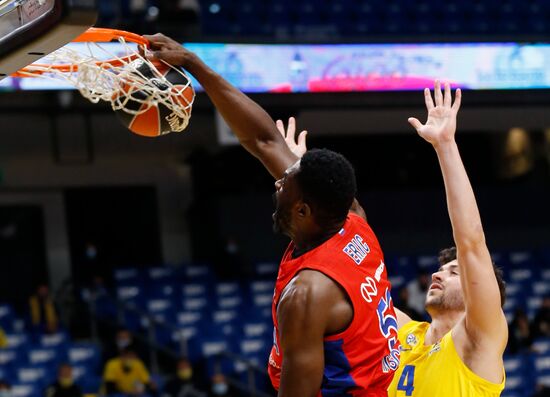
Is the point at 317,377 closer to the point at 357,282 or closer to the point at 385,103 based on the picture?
the point at 357,282

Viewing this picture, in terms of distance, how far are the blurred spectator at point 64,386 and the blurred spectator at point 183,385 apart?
1199 mm

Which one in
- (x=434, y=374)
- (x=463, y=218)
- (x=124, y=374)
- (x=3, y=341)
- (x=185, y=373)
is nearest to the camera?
(x=463, y=218)

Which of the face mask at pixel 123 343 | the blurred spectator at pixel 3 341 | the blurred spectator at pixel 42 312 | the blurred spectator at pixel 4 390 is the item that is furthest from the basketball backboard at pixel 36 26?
the blurred spectator at pixel 42 312

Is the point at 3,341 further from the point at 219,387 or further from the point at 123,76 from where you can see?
the point at 123,76

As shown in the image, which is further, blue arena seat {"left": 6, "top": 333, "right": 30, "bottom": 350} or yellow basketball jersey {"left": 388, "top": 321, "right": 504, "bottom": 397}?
blue arena seat {"left": 6, "top": 333, "right": 30, "bottom": 350}

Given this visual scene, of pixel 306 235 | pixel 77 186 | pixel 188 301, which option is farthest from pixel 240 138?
pixel 77 186

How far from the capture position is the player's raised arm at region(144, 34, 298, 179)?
3398mm

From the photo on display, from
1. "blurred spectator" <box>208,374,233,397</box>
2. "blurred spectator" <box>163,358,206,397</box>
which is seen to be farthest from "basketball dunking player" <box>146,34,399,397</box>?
"blurred spectator" <box>208,374,233,397</box>

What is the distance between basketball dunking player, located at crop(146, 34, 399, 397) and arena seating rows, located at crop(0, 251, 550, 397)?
344 inches

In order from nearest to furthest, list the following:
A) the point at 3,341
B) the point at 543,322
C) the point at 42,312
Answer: the point at 3,341
the point at 42,312
the point at 543,322

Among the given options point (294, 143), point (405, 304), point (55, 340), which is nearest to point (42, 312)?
point (55, 340)

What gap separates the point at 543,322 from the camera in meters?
14.1

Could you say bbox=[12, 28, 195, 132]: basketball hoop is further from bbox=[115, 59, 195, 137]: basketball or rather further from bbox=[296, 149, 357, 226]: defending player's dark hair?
bbox=[296, 149, 357, 226]: defending player's dark hair

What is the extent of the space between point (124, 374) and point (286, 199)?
9228 mm
